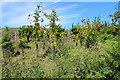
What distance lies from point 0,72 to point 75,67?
1707 millimetres

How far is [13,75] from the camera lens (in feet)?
10.2

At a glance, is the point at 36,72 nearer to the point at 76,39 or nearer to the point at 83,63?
the point at 83,63

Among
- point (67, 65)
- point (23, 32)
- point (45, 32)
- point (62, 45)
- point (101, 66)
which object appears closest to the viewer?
point (67, 65)

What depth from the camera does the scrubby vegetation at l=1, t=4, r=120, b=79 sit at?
113 inches

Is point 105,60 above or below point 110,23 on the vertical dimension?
below

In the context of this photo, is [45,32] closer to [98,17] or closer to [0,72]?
[98,17]

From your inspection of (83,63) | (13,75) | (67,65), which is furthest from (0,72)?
(83,63)

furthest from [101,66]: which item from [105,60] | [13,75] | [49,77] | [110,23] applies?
[110,23]

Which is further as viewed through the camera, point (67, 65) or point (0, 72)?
point (0, 72)

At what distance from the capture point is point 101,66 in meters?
2.88

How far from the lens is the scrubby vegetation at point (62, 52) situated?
9.41 feet

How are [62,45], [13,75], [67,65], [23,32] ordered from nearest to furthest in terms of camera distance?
[67,65]
[13,75]
[62,45]
[23,32]

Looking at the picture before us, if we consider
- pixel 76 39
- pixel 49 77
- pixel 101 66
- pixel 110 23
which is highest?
pixel 110 23

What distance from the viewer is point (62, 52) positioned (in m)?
5.05
